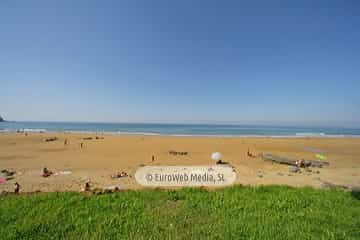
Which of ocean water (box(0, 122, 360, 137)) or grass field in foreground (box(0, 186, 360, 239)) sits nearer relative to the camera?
grass field in foreground (box(0, 186, 360, 239))

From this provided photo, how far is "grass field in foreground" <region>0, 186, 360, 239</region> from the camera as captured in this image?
3184mm

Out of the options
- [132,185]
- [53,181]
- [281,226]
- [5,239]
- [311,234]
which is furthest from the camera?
[53,181]

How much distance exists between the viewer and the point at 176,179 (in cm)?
736

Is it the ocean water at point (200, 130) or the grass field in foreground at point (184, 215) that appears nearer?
the grass field in foreground at point (184, 215)

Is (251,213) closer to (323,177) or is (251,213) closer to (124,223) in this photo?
(124,223)

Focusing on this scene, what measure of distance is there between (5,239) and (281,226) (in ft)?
14.2

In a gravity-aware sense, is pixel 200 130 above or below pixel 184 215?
below

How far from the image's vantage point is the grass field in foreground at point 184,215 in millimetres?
3184

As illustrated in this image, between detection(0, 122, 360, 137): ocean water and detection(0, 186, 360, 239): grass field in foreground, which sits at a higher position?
detection(0, 186, 360, 239): grass field in foreground

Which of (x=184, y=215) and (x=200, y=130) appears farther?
(x=200, y=130)

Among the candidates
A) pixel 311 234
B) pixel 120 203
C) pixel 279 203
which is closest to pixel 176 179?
pixel 120 203

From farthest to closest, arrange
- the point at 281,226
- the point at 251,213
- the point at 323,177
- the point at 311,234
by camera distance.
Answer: the point at 323,177
the point at 251,213
the point at 281,226
the point at 311,234

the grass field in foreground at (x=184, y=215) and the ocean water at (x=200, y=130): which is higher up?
the grass field in foreground at (x=184, y=215)

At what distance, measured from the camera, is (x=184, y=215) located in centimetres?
384
